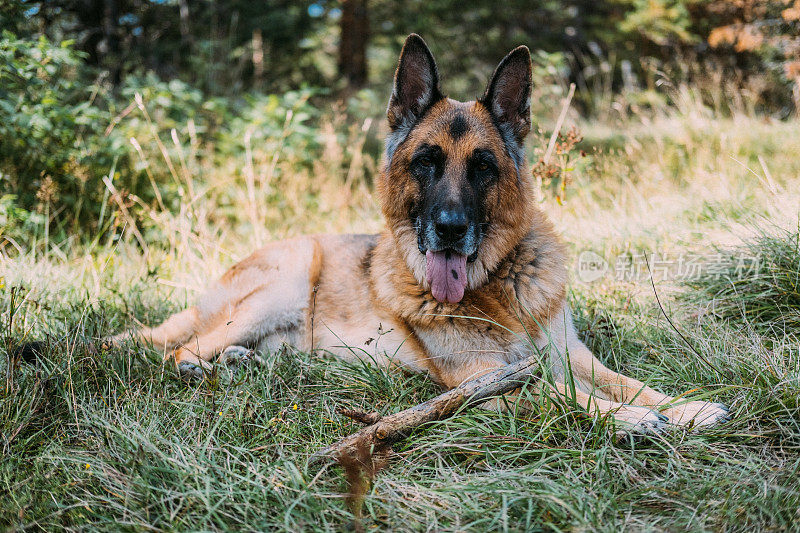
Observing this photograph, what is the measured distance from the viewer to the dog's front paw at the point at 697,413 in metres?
2.23

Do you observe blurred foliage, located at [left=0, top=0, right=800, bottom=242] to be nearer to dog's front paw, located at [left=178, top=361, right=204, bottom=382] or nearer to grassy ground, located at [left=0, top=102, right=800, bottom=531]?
grassy ground, located at [left=0, top=102, right=800, bottom=531]

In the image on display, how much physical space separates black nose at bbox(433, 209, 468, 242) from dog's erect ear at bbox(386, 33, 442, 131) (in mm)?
778

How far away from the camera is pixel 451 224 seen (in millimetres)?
2600

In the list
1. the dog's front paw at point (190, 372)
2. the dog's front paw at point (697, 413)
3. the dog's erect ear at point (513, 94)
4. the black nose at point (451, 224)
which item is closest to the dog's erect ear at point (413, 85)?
the dog's erect ear at point (513, 94)

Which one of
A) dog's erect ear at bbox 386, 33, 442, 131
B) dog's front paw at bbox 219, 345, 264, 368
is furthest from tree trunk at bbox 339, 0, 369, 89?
dog's front paw at bbox 219, 345, 264, 368

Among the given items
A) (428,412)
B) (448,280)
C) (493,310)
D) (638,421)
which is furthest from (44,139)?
(638,421)

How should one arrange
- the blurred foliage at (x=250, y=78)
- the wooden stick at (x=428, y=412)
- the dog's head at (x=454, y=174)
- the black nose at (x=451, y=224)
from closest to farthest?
the wooden stick at (x=428, y=412), the black nose at (x=451, y=224), the dog's head at (x=454, y=174), the blurred foliage at (x=250, y=78)

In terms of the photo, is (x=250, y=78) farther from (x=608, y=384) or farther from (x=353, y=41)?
(x=608, y=384)

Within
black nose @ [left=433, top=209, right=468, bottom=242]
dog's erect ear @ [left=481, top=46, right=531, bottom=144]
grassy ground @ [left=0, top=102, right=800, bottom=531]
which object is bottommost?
grassy ground @ [left=0, top=102, right=800, bottom=531]

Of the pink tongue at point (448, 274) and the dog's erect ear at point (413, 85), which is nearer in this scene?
the pink tongue at point (448, 274)

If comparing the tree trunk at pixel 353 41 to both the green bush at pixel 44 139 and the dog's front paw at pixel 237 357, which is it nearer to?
the green bush at pixel 44 139

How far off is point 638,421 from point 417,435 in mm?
922

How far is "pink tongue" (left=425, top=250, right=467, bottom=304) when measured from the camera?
108 inches

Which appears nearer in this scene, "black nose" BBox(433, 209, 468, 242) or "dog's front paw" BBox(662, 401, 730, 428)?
"dog's front paw" BBox(662, 401, 730, 428)
